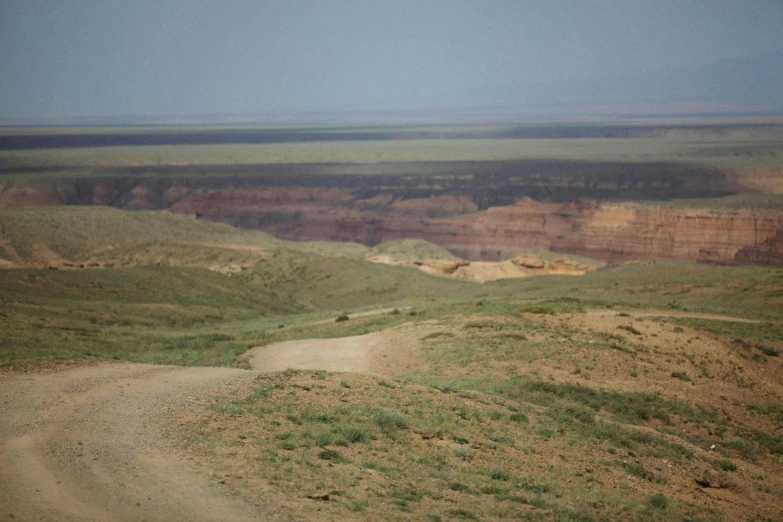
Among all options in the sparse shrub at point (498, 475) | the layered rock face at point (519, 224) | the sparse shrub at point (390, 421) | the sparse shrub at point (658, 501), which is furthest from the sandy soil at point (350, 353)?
the layered rock face at point (519, 224)

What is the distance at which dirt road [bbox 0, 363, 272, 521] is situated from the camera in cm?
959

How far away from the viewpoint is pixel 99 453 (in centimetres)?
1124

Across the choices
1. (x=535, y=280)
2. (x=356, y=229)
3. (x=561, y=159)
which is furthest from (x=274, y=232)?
(x=535, y=280)

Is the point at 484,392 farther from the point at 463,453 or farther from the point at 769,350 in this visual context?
the point at 769,350

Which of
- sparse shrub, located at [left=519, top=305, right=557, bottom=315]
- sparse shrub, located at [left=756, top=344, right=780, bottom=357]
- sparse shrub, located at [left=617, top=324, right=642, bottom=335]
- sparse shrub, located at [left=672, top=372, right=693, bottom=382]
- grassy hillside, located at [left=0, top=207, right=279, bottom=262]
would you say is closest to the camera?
sparse shrub, located at [left=672, top=372, right=693, bottom=382]

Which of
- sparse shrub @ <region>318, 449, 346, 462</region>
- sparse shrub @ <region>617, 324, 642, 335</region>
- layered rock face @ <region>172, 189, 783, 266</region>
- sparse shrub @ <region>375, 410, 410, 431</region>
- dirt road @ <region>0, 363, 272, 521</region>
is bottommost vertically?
layered rock face @ <region>172, 189, 783, 266</region>

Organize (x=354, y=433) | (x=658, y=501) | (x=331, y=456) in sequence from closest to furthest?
(x=331, y=456) → (x=658, y=501) → (x=354, y=433)

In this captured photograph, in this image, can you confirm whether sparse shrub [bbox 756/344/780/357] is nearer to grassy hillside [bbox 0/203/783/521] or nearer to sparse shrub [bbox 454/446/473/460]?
grassy hillside [bbox 0/203/783/521]

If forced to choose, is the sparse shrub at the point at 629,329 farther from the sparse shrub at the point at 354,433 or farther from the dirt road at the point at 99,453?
the sparse shrub at the point at 354,433

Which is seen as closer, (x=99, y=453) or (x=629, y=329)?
(x=99, y=453)

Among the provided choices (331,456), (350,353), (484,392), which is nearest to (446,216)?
(350,353)

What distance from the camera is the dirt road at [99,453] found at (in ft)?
31.4

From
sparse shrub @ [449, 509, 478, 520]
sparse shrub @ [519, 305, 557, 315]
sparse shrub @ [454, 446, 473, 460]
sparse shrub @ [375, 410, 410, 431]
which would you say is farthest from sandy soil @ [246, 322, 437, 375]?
sparse shrub @ [449, 509, 478, 520]

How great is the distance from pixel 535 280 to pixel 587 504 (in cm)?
3912
